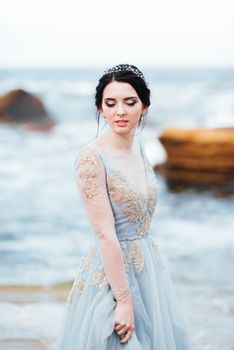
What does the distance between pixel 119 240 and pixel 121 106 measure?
1.09 feet

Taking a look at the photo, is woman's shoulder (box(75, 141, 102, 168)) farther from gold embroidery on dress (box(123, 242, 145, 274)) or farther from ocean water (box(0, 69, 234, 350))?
ocean water (box(0, 69, 234, 350))

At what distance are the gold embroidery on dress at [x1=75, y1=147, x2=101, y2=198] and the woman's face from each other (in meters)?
0.09

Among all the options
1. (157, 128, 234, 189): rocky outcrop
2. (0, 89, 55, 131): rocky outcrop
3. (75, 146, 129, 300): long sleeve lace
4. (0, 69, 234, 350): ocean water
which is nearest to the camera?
(75, 146, 129, 300): long sleeve lace

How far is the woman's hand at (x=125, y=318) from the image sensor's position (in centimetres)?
170

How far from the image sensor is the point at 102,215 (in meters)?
1.68

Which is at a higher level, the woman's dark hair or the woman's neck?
the woman's dark hair

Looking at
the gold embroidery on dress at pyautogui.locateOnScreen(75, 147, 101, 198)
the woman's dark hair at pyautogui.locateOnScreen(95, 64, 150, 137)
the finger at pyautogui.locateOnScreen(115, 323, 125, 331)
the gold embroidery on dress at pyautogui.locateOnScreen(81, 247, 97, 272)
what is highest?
the woman's dark hair at pyautogui.locateOnScreen(95, 64, 150, 137)

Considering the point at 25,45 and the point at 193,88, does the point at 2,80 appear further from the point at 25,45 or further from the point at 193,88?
the point at 193,88

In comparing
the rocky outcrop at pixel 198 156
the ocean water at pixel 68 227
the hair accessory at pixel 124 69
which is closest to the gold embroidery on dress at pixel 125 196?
the hair accessory at pixel 124 69

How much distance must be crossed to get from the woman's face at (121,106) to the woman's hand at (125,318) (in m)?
0.41

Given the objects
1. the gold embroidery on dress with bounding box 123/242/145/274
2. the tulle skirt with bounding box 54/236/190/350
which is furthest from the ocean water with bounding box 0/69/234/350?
the gold embroidery on dress with bounding box 123/242/145/274

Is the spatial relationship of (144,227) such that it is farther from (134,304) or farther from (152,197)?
(134,304)

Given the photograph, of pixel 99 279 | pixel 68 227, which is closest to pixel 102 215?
pixel 99 279

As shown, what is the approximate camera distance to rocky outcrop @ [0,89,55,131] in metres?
15.1
